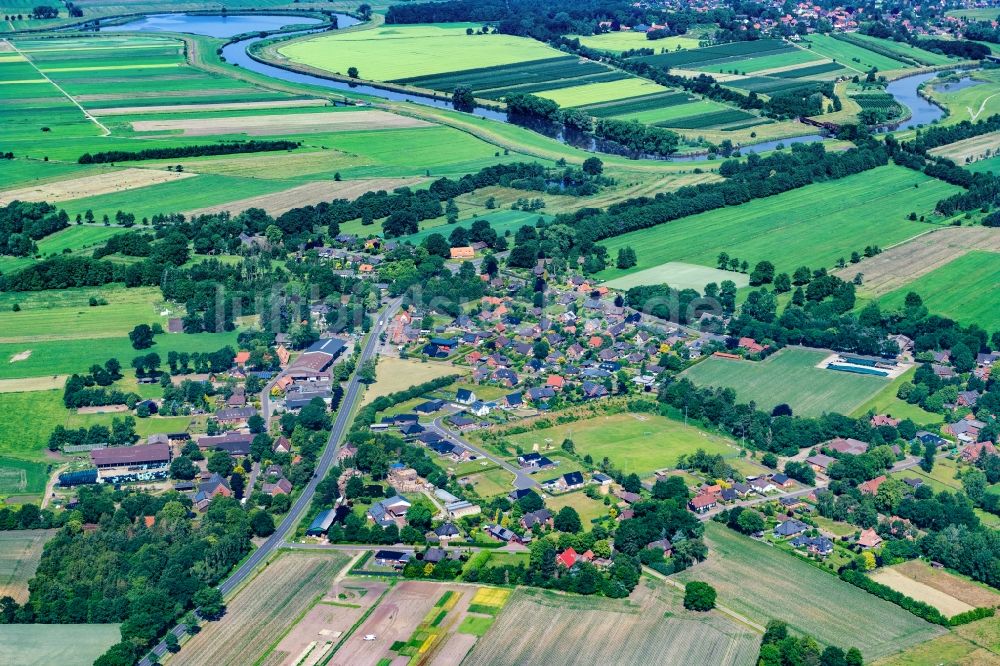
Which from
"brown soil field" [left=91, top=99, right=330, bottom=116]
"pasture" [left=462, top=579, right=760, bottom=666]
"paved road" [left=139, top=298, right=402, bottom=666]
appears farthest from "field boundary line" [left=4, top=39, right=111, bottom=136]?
"pasture" [left=462, top=579, right=760, bottom=666]

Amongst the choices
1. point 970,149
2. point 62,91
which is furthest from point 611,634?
point 62,91

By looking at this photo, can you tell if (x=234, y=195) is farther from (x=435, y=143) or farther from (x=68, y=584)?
(x=68, y=584)

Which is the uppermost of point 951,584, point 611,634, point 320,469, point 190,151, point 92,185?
point 190,151

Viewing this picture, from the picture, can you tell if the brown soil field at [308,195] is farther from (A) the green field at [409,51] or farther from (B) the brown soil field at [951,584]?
(B) the brown soil field at [951,584]

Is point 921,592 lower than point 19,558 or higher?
lower

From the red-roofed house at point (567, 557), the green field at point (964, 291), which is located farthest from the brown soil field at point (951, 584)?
the green field at point (964, 291)

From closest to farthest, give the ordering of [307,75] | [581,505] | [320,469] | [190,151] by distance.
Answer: [581,505] < [320,469] < [190,151] < [307,75]

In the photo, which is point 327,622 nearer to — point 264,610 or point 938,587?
point 264,610

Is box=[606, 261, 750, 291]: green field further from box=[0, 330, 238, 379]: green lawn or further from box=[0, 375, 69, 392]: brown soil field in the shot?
box=[0, 375, 69, 392]: brown soil field
